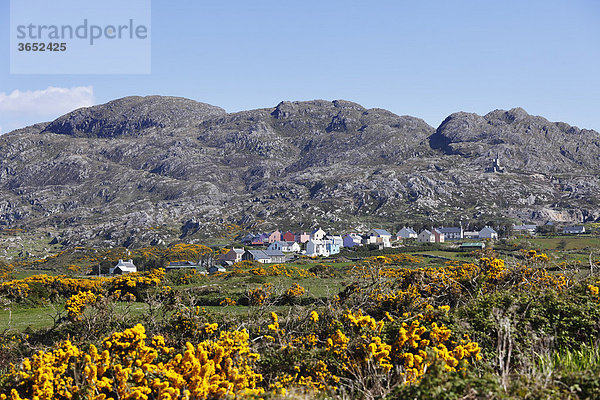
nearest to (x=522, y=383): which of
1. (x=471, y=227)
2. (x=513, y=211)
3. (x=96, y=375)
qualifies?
(x=96, y=375)

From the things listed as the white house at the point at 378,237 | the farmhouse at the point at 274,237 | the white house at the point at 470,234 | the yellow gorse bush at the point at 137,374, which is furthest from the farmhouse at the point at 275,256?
the yellow gorse bush at the point at 137,374

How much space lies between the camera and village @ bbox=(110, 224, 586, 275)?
82.9 metres

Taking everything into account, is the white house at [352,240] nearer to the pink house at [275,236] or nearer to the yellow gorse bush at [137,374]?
the pink house at [275,236]

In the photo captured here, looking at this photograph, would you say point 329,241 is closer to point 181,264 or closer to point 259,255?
point 259,255

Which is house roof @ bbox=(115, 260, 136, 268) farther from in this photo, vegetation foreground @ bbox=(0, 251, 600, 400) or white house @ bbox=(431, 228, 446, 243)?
white house @ bbox=(431, 228, 446, 243)

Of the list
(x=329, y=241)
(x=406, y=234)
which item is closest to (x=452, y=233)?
(x=406, y=234)

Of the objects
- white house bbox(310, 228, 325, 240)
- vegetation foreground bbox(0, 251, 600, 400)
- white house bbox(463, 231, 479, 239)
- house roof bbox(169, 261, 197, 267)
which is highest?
vegetation foreground bbox(0, 251, 600, 400)

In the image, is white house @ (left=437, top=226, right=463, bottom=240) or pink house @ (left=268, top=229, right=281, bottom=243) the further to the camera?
pink house @ (left=268, top=229, right=281, bottom=243)

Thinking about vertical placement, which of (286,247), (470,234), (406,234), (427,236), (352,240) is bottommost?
(286,247)

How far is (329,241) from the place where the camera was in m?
101

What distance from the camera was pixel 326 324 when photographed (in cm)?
1097

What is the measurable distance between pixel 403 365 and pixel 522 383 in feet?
8.86

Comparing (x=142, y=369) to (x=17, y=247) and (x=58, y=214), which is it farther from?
(x=58, y=214)

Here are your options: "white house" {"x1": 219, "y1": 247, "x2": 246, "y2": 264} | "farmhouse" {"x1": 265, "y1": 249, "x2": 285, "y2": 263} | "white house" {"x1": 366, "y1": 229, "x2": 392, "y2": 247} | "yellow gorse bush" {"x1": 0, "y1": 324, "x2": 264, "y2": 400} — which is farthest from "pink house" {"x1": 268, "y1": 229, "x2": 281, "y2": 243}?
"yellow gorse bush" {"x1": 0, "y1": 324, "x2": 264, "y2": 400}
